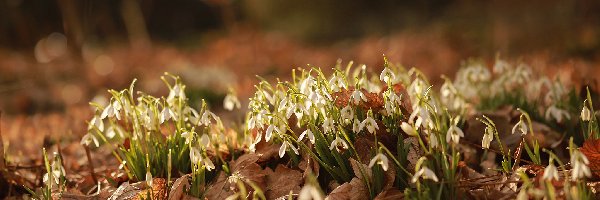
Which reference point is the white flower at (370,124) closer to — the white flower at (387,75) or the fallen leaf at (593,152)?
the white flower at (387,75)

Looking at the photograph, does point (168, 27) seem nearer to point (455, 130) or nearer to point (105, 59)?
point (105, 59)

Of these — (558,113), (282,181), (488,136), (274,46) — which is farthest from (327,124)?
(274,46)

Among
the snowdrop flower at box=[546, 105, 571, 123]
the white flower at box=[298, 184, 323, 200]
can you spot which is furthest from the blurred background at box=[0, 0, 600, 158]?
the white flower at box=[298, 184, 323, 200]

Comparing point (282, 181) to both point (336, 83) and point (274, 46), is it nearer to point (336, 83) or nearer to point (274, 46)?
point (336, 83)

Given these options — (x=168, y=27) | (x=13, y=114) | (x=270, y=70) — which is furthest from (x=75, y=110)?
(x=168, y=27)

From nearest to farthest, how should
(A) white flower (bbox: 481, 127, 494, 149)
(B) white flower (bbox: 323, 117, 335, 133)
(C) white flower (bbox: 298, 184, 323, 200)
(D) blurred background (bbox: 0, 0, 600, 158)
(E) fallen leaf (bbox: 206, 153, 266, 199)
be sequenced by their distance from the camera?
(C) white flower (bbox: 298, 184, 323, 200) < (A) white flower (bbox: 481, 127, 494, 149) < (B) white flower (bbox: 323, 117, 335, 133) < (E) fallen leaf (bbox: 206, 153, 266, 199) < (D) blurred background (bbox: 0, 0, 600, 158)

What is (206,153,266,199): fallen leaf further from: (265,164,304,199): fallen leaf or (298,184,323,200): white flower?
(298,184,323,200): white flower

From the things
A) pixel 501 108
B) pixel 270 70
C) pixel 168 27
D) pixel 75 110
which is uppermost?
→ pixel 168 27
